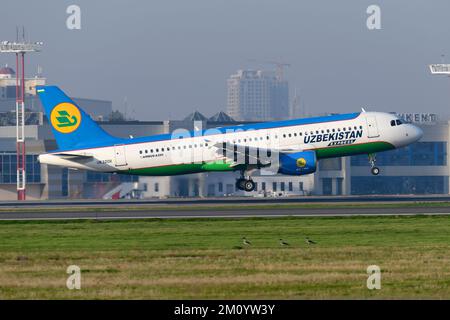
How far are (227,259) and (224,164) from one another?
43.5m

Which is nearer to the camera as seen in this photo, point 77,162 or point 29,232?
point 29,232

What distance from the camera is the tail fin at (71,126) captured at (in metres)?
79.4

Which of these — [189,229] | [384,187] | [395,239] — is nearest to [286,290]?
[395,239]

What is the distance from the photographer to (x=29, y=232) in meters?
49.7

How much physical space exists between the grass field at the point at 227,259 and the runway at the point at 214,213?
199 inches

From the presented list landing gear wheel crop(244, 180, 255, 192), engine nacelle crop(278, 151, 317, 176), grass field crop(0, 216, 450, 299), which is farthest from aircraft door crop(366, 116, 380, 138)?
grass field crop(0, 216, 450, 299)

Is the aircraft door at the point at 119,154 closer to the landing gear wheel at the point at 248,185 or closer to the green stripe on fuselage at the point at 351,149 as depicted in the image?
the landing gear wheel at the point at 248,185

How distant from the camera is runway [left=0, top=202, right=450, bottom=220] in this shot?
196 ft

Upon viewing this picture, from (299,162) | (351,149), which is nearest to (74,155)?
(299,162)

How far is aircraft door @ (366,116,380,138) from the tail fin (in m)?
19.1

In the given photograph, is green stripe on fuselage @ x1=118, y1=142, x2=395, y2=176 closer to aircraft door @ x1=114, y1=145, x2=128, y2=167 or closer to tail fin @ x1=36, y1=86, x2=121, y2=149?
aircraft door @ x1=114, y1=145, x2=128, y2=167

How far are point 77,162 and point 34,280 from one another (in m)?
47.5
